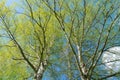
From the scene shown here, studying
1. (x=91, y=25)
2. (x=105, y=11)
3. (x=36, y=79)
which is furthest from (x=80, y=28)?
(x=36, y=79)

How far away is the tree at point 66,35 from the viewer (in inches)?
367

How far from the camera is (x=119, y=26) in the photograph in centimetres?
970

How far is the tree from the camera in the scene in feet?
30.6

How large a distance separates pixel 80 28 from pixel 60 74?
191cm

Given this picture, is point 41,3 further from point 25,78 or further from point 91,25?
point 25,78

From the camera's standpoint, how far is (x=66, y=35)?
29.7 feet

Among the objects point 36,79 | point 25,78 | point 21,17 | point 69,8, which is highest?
point 69,8

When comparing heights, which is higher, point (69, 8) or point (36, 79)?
point (69, 8)

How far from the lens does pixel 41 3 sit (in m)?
10.5

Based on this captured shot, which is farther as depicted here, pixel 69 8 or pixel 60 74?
pixel 60 74

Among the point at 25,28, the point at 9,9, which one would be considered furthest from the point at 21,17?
the point at 9,9

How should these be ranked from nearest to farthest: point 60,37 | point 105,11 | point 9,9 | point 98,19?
point 105,11 → point 98,19 → point 9,9 → point 60,37

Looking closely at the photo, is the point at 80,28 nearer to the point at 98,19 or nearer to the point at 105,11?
the point at 98,19

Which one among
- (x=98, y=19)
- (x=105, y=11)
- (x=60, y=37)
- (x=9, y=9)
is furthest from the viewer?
(x=60, y=37)
